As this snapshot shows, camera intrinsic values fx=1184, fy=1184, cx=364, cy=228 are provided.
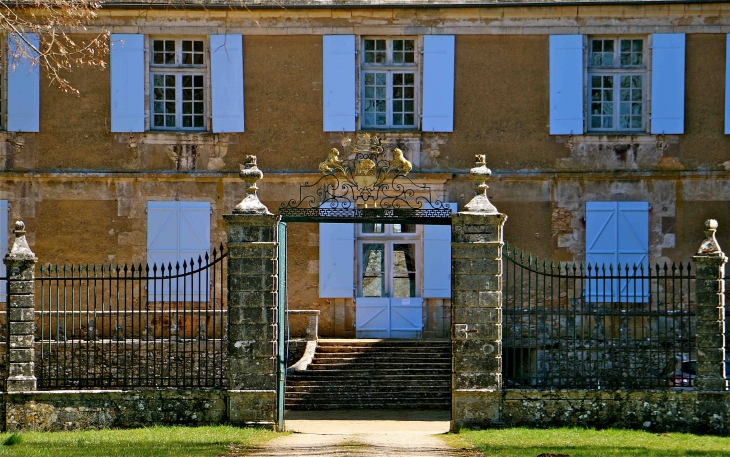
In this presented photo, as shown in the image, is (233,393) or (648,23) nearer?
(233,393)

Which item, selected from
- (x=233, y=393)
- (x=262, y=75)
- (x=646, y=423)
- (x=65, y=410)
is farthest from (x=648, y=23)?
(x=65, y=410)

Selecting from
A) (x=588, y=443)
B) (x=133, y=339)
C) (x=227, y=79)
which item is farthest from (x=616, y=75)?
(x=133, y=339)

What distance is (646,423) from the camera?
12.4m

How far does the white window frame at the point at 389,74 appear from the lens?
18.4 m

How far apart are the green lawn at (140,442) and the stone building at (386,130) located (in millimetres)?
6313

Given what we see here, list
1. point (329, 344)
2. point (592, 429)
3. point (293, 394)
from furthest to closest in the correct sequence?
point (329, 344)
point (293, 394)
point (592, 429)

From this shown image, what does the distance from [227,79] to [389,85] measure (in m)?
2.52

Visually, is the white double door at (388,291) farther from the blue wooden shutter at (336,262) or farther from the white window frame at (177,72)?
the white window frame at (177,72)

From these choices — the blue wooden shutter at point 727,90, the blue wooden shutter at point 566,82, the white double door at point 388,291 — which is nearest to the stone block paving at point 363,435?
the white double door at point 388,291

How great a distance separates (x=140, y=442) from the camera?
11.4m

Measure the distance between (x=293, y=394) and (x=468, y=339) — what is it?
4.00 metres

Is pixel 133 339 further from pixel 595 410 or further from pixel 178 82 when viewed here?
pixel 178 82

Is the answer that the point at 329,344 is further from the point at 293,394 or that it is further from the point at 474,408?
the point at 474,408

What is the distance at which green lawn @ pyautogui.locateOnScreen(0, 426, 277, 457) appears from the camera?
35.4 feet
